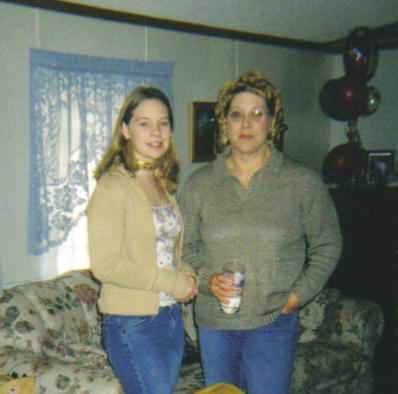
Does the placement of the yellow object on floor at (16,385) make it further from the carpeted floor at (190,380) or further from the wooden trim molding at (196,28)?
the wooden trim molding at (196,28)

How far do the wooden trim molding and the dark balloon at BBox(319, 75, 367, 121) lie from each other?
0.56 meters

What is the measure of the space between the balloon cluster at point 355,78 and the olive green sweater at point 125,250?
2562 millimetres

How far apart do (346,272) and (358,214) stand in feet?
1.58

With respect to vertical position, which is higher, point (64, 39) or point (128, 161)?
point (64, 39)

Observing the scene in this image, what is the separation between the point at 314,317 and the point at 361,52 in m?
2.07

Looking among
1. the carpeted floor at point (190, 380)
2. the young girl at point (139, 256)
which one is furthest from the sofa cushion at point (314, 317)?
the young girl at point (139, 256)

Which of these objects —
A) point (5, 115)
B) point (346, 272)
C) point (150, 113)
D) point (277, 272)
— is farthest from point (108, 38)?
point (346, 272)

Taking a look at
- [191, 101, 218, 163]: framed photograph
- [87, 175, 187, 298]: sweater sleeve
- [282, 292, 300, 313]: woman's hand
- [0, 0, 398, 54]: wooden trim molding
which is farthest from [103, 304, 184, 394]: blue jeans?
[191, 101, 218, 163]: framed photograph

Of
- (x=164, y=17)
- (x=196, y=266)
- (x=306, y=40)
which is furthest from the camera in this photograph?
(x=306, y=40)

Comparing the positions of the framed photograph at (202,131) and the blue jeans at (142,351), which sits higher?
the framed photograph at (202,131)

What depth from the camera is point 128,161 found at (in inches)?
57.7

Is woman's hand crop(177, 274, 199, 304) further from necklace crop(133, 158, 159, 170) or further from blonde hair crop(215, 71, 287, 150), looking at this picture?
blonde hair crop(215, 71, 287, 150)

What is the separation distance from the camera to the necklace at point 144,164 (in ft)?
4.82

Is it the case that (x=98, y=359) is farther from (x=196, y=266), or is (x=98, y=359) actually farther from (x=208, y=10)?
(x=208, y=10)
